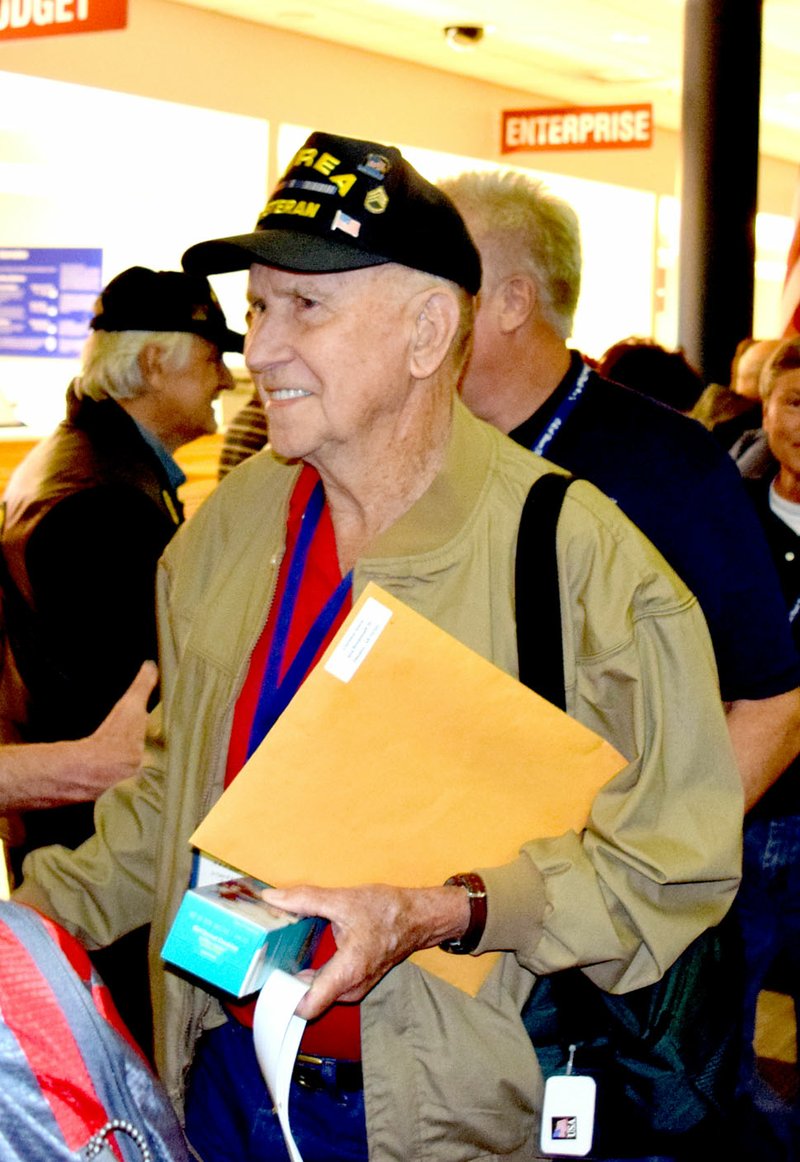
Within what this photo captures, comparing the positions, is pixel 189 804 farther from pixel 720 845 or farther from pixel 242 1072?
pixel 720 845

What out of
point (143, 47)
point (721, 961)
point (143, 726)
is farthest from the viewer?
point (143, 47)

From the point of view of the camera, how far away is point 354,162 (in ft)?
5.11

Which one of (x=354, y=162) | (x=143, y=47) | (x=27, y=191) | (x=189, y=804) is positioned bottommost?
(x=189, y=804)

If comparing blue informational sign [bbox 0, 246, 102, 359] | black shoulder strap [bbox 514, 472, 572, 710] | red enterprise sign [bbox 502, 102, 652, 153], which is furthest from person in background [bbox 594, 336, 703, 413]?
red enterprise sign [bbox 502, 102, 652, 153]

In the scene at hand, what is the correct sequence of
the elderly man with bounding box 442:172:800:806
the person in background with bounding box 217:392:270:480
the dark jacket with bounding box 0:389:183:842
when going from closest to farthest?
1. the elderly man with bounding box 442:172:800:806
2. the dark jacket with bounding box 0:389:183:842
3. the person in background with bounding box 217:392:270:480

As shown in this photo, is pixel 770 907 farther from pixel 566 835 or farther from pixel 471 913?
pixel 471 913

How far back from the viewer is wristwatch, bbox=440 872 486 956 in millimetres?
1400

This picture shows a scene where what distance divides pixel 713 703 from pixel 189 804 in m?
0.60

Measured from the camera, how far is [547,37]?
37.6 ft

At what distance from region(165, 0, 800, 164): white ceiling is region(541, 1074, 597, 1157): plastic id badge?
8985mm

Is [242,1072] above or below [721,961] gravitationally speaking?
below

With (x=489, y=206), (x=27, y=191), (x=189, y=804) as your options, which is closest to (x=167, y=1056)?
(x=189, y=804)

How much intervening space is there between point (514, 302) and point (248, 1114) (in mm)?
1390

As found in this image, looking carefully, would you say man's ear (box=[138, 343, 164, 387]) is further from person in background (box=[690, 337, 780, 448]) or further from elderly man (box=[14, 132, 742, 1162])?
person in background (box=[690, 337, 780, 448])
